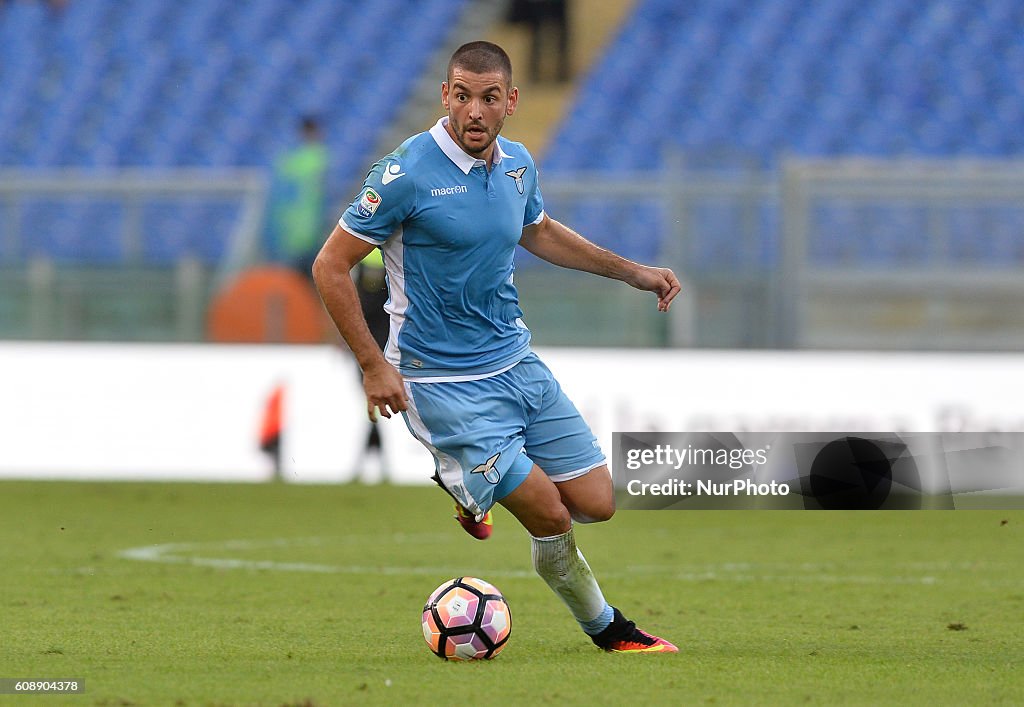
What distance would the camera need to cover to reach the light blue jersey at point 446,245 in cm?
532

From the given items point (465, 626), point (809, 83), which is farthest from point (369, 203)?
point (809, 83)

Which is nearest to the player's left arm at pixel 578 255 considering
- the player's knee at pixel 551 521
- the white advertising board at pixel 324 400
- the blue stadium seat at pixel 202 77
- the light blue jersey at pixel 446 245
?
the light blue jersey at pixel 446 245

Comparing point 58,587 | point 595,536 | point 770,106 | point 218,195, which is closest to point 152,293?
point 218,195

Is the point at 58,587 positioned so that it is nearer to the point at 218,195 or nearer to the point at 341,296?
the point at 341,296

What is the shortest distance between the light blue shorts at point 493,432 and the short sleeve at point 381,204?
56cm

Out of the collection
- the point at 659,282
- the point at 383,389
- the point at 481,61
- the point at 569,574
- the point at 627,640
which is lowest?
the point at 627,640

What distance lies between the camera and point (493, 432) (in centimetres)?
547

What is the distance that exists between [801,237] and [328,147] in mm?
7559

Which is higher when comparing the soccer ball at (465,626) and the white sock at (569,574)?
the white sock at (569,574)

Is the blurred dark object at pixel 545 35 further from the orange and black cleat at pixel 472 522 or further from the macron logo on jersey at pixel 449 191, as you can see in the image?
the macron logo on jersey at pixel 449 191

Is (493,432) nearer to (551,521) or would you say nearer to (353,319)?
(551,521)

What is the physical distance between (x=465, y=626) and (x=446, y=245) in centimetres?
124

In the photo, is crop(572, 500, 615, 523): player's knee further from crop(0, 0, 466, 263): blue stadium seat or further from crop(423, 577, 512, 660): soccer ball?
crop(0, 0, 466, 263): blue stadium seat

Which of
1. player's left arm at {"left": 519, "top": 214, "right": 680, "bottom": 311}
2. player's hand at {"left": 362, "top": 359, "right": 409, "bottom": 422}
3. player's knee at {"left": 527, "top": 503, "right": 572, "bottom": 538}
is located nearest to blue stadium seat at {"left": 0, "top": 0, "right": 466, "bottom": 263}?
player's left arm at {"left": 519, "top": 214, "right": 680, "bottom": 311}
